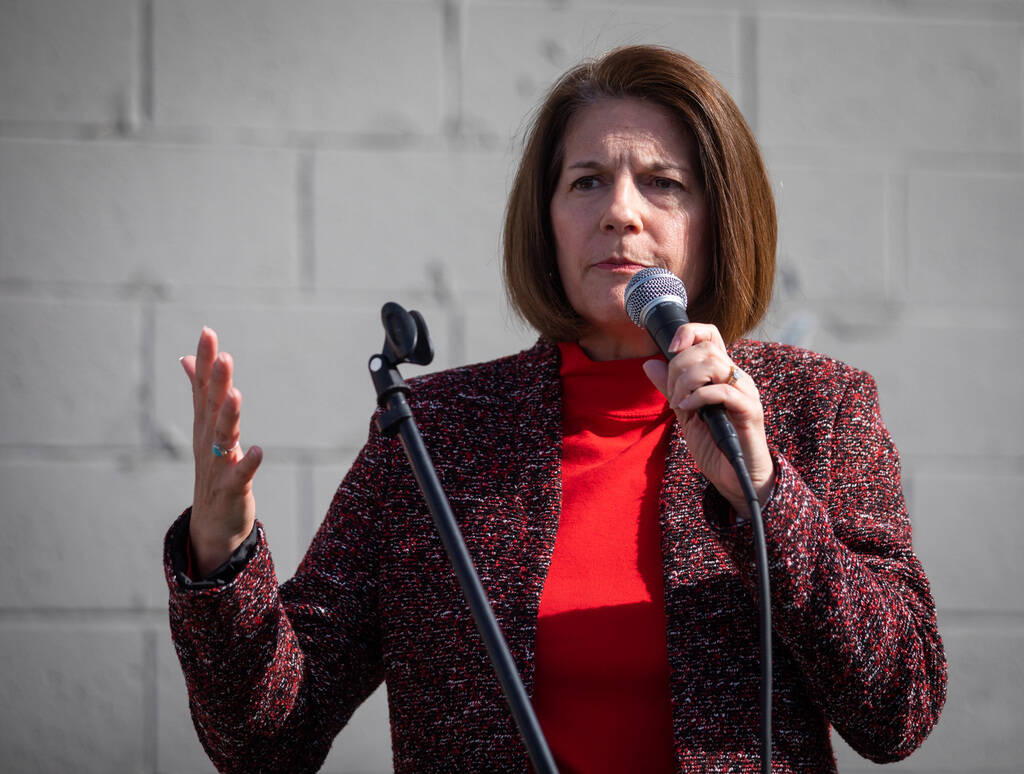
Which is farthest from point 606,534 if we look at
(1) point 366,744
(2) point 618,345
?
(1) point 366,744

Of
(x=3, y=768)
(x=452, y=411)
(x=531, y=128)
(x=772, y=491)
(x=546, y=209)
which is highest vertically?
(x=531, y=128)

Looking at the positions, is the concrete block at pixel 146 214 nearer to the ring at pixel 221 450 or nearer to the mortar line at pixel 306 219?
the mortar line at pixel 306 219

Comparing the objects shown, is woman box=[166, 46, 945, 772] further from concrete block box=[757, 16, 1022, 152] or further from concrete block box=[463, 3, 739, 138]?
concrete block box=[757, 16, 1022, 152]

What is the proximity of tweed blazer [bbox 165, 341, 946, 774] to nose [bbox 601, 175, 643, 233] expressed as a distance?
0.26 metres

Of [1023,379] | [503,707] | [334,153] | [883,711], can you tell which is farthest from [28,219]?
[1023,379]

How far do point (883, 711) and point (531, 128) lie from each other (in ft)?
3.35

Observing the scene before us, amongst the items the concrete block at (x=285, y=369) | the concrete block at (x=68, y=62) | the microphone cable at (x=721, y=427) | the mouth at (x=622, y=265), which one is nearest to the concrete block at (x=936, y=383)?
the mouth at (x=622, y=265)

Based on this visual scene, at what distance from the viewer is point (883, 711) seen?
3.84 ft

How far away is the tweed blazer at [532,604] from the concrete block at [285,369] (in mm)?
482

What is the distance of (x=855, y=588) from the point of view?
3.67 feet

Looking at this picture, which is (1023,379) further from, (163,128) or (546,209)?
(163,128)

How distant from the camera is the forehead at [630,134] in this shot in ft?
4.86

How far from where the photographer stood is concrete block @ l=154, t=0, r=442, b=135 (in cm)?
199

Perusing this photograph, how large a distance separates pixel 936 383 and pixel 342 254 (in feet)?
4.01
